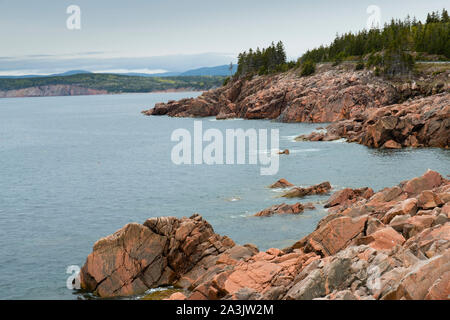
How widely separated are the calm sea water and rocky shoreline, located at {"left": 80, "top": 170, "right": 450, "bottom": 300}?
191 inches

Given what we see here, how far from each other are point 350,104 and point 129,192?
284 feet

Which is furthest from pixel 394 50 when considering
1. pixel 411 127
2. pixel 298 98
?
pixel 411 127

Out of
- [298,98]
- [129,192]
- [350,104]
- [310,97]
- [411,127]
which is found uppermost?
[310,97]

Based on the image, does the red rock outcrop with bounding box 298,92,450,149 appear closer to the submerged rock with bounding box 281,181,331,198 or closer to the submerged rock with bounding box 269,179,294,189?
Answer: the submerged rock with bounding box 269,179,294,189

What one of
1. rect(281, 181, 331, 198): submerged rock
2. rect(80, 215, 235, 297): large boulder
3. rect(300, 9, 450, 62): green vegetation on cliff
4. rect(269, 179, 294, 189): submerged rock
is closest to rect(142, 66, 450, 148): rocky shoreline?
rect(300, 9, 450, 62): green vegetation on cliff

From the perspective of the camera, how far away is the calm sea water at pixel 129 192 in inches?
1740

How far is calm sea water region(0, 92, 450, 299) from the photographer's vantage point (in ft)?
145

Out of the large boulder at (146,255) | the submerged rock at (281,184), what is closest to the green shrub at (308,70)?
the submerged rock at (281,184)

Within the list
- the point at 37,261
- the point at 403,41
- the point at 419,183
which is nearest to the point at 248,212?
the point at 419,183

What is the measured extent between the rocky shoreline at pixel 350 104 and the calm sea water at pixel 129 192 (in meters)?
6.49

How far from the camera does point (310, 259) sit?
28.3m

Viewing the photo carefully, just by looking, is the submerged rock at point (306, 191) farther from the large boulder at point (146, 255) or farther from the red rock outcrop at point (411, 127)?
the red rock outcrop at point (411, 127)

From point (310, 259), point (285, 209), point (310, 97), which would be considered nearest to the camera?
point (310, 259)

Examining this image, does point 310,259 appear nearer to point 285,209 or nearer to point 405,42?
point 285,209
